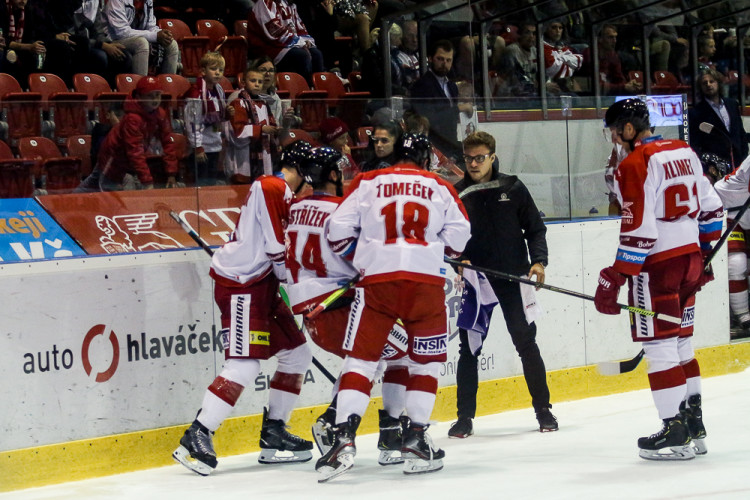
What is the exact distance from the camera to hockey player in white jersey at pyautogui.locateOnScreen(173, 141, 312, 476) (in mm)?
4684

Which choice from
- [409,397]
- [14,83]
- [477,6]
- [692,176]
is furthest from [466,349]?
[477,6]

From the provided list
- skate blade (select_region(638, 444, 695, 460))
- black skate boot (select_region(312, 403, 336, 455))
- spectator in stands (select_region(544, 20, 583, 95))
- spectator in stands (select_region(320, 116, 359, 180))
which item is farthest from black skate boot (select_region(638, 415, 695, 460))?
spectator in stands (select_region(544, 20, 583, 95))

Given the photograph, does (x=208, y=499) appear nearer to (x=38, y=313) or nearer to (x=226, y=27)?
(x=38, y=313)

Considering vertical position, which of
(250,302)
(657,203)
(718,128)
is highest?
(718,128)

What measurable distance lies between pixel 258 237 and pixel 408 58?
3697 millimetres

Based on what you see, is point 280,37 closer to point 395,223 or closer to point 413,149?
point 413,149

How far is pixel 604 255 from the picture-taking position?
662 centimetres

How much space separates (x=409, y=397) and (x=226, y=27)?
18.4 ft

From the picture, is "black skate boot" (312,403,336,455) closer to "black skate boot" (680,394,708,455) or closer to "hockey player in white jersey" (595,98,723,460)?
"hockey player in white jersey" (595,98,723,460)

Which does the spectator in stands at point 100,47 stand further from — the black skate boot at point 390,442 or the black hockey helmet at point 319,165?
the black skate boot at point 390,442

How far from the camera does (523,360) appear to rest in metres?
5.56

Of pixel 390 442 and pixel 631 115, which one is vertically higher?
pixel 631 115

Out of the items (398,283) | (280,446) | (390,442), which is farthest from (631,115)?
(280,446)

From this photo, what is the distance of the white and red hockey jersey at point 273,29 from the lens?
27.9ft
